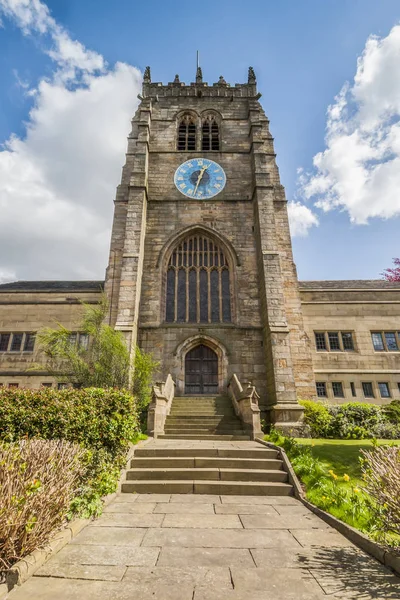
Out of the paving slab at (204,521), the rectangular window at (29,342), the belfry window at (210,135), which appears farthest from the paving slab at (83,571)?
the belfry window at (210,135)

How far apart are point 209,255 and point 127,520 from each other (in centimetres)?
1471

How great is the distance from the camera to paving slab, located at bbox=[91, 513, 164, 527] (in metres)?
4.55

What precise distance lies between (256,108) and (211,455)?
22504mm

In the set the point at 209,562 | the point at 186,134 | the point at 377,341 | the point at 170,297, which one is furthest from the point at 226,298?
the point at 209,562

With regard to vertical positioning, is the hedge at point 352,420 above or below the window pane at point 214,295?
below

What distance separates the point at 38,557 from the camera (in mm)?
3193

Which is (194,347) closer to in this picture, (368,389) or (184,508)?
(368,389)

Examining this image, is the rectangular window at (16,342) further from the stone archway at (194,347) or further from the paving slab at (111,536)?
the paving slab at (111,536)

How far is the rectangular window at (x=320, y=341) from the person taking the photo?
16766 millimetres

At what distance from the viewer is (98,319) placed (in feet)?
50.5

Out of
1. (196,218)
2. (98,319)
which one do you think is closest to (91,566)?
(98,319)

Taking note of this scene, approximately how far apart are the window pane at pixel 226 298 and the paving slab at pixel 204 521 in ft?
39.3

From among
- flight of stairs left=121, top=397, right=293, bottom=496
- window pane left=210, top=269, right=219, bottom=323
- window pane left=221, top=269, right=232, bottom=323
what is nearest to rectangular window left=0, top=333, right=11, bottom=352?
window pane left=210, top=269, right=219, bottom=323

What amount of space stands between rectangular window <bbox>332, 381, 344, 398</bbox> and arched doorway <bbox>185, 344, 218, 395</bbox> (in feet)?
20.4
